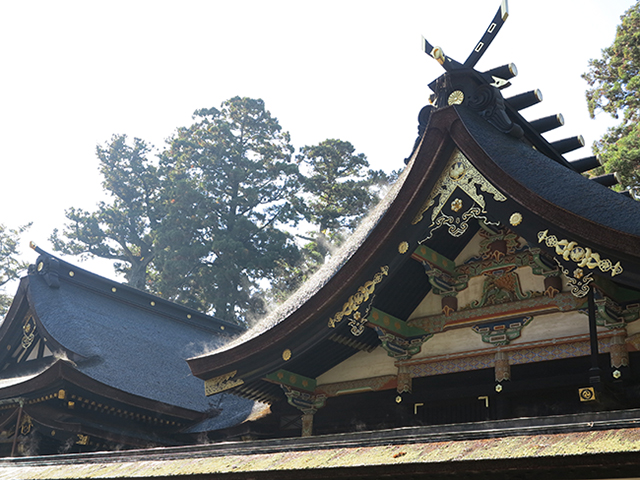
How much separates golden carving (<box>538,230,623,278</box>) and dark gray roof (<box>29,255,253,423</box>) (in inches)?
267

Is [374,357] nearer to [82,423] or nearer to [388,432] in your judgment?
[388,432]

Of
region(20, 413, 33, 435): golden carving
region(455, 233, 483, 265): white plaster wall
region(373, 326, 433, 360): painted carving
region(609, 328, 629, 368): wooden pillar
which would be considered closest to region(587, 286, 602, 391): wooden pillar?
region(609, 328, 629, 368): wooden pillar

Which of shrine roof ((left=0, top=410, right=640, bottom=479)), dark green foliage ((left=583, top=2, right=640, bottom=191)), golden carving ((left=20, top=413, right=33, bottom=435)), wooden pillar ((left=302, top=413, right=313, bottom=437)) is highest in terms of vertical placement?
dark green foliage ((left=583, top=2, right=640, bottom=191))

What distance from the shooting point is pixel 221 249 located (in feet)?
106

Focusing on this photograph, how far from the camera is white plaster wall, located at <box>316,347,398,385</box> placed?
26.6 feet

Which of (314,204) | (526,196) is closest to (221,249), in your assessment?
(314,204)

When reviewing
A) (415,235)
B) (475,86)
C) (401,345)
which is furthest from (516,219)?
(475,86)

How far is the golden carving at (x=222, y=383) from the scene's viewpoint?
25.3ft

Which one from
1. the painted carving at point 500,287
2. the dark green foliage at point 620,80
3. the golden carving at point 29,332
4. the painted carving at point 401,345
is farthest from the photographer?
the dark green foliage at point 620,80

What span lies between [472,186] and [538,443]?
322 cm

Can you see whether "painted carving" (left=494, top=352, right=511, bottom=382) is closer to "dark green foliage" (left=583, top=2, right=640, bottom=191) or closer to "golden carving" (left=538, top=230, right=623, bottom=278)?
"golden carving" (left=538, top=230, right=623, bottom=278)

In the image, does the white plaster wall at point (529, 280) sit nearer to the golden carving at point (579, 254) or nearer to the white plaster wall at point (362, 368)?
the golden carving at point (579, 254)

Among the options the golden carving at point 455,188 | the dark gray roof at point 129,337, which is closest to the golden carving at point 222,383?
the golden carving at point 455,188

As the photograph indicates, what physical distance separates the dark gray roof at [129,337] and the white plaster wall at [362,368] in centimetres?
319
